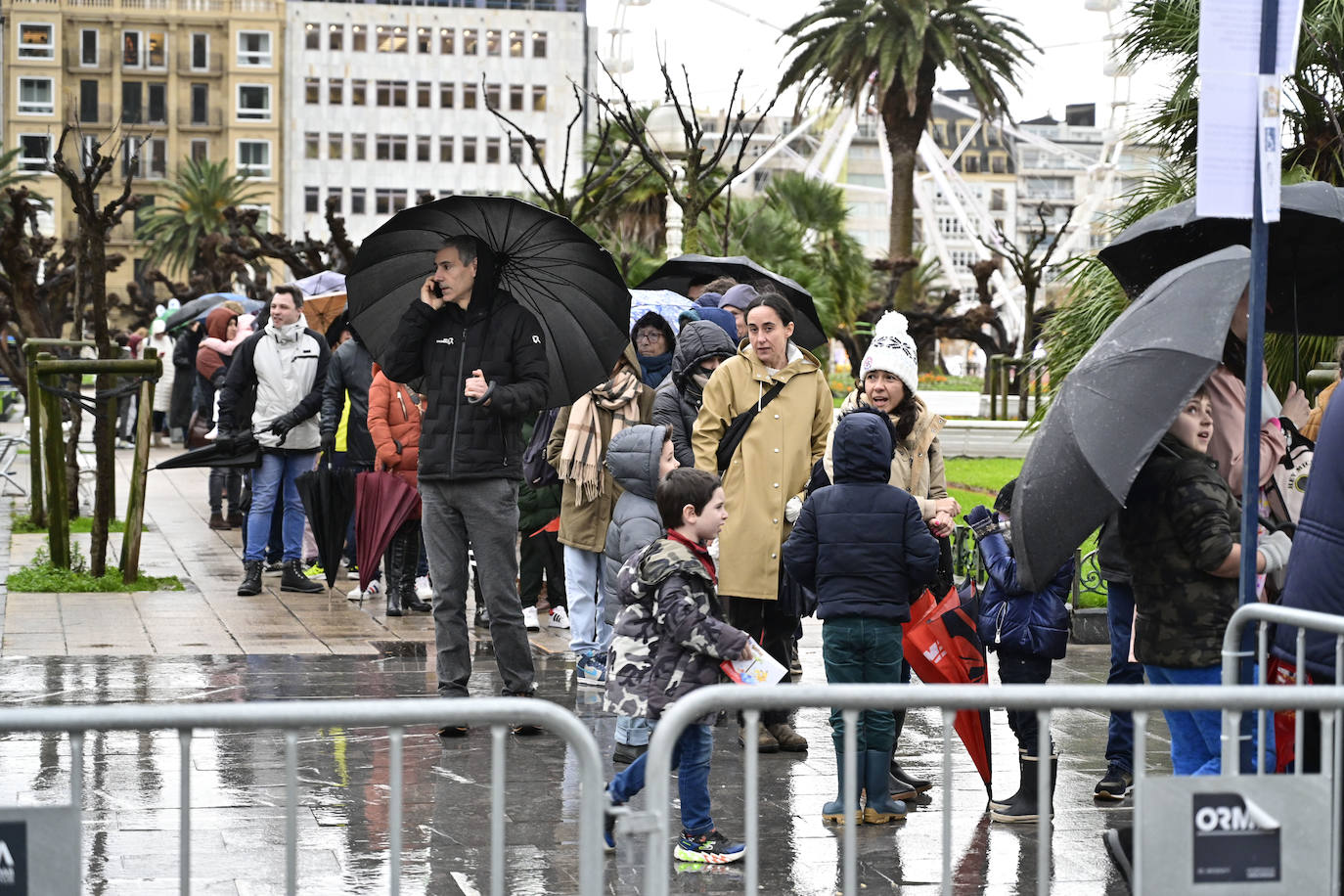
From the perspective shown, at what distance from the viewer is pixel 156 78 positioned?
96500mm

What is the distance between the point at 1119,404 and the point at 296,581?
8420 mm

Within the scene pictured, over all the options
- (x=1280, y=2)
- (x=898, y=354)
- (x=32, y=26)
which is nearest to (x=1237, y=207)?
(x=1280, y=2)

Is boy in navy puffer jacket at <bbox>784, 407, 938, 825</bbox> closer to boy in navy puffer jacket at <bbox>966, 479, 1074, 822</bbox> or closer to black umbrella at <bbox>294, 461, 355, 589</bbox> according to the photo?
boy in navy puffer jacket at <bbox>966, 479, 1074, 822</bbox>

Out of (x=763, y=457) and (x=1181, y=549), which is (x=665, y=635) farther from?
(x=763, y=457)

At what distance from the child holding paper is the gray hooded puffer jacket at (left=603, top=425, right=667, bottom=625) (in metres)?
1.52

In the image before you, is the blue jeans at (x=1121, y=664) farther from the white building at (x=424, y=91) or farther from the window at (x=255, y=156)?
the white building at (x=424, y=91)

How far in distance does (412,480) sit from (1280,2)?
7.37m

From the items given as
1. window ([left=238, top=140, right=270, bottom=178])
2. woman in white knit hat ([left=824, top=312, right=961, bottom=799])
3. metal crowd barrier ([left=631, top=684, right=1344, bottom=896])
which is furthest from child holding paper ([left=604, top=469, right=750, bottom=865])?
window ([left=238, top=140, right=270, bottom=178])

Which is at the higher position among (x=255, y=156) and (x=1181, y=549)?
(x=255, y=156)

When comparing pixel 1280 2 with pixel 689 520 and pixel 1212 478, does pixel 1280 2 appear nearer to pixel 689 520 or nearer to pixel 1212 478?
pixel 1212 478

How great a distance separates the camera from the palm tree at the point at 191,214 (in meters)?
81.6

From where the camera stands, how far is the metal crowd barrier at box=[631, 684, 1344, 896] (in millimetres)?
3496

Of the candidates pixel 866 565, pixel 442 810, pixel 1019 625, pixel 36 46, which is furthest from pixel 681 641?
pixel 36 46

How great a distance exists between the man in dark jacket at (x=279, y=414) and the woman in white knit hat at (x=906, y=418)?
5695mm
